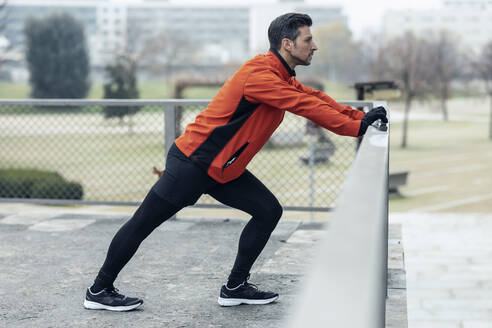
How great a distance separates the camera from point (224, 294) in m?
3.79

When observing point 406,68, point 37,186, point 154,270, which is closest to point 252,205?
point 154,270

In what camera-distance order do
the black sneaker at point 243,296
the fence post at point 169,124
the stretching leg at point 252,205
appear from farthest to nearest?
the fence post at point 169,124 < the black sneaker at point 243,296 < the stretching leg at point 252,205

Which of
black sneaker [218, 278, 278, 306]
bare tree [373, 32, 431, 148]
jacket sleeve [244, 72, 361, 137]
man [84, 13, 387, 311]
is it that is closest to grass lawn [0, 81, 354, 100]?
bare tree [373, 32, 431, 148]

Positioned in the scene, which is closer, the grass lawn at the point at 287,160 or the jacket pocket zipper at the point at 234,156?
the jacket pocket zipper at the point at 234,156

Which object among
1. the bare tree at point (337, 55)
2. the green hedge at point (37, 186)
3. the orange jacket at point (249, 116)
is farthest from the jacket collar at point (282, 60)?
the bare tree at point (337, 55)

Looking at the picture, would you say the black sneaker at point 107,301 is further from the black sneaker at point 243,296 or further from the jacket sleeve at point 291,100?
the jacket sleeve at point 291,100

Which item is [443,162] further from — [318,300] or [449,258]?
[318,300]

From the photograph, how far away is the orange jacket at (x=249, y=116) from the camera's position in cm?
312

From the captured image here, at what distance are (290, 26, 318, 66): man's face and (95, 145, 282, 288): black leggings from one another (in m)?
0.64

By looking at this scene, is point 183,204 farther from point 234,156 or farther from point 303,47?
point 303,47

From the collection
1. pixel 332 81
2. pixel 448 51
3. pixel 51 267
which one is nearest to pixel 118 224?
pixel 51 267

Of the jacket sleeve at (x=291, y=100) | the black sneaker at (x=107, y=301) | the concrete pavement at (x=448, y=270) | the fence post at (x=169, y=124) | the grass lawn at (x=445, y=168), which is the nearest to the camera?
the jacket sleeve at (x=291, y=100)

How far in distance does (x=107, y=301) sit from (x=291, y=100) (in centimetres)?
139

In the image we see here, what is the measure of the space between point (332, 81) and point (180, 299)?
10079 centimetres
